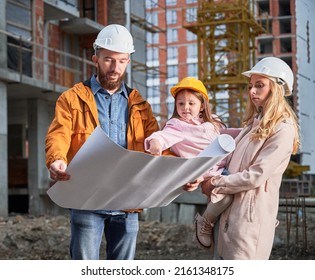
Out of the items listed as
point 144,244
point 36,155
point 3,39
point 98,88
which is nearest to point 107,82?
point 98,88

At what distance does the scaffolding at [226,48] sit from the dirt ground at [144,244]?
6.32 meters

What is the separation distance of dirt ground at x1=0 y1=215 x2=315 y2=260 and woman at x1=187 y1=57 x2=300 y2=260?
4.18m

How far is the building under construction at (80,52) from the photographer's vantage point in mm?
10469

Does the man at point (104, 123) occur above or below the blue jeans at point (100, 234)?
above

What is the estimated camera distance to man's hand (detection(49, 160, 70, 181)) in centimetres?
186

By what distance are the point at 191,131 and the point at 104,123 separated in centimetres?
25

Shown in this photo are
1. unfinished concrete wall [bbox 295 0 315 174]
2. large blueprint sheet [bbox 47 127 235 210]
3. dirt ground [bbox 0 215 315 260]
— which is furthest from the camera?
dirt ground [bbox 0 215 315 260]

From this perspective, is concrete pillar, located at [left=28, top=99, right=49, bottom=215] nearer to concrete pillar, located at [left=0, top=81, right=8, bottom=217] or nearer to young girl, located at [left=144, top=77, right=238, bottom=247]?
concrete pillar, located at [left=0, top=81, right=8, bottom=217]

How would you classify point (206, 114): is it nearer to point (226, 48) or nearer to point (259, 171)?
point (259, 171)

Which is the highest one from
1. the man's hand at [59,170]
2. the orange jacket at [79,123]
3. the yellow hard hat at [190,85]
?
the yellow hard hat at [190,85]

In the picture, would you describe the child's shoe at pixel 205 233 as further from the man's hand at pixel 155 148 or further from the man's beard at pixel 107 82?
the man's beard at pixel 107 82

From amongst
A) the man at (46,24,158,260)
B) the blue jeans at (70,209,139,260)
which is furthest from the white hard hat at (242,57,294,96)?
A: the blue jeans at (70,209,139,260)

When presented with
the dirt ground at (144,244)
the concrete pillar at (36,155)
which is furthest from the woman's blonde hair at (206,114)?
the concrete pillar at (36,155)

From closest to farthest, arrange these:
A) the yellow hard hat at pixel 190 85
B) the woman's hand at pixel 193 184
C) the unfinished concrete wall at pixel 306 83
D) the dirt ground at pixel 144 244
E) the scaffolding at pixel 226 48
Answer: the woman's hand at pixel 193 184, the yellow hard hat at pixel 190 85, the unfinished concrete wall at pixel 306 83, the dirt ground at pixel 144 244, the scaffolding at pixel 226 48
